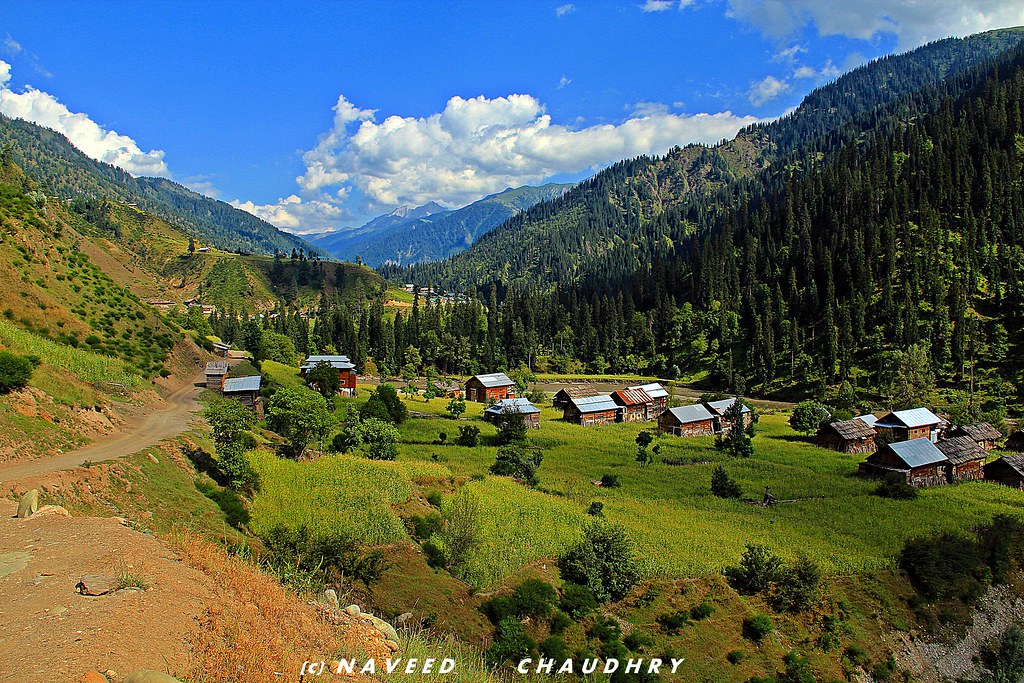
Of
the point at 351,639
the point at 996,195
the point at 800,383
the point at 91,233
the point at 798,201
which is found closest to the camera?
the point at 351,639

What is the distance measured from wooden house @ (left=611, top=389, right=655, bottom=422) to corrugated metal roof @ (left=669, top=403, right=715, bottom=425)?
1017cm

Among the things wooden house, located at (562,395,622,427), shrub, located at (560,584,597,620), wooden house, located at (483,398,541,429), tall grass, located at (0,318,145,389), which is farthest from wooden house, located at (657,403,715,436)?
tall grass, located at (0,318,145,389)

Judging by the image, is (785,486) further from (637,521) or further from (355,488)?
(355,488)

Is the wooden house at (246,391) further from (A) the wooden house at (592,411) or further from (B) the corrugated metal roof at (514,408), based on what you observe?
(A) the wooden house at (592,411)

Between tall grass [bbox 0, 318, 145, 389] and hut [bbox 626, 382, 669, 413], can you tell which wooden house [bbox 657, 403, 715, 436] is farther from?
tall grass [bbox 0, 318, 145, 389]

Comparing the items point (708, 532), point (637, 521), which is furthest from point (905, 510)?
point (637, 521)

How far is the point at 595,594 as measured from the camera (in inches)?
1132

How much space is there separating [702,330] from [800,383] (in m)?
34.3

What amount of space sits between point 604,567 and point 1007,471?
43.6 meters

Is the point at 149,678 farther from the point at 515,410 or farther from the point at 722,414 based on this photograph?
the point at 722,414

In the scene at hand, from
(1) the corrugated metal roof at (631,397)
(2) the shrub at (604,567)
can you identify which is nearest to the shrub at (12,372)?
(2) the shrub at (604,567)

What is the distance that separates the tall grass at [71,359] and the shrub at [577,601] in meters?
35.8

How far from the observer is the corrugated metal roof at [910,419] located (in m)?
60.8

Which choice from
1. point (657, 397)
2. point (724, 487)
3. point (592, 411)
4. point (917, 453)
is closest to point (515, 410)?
point (592, 411)
